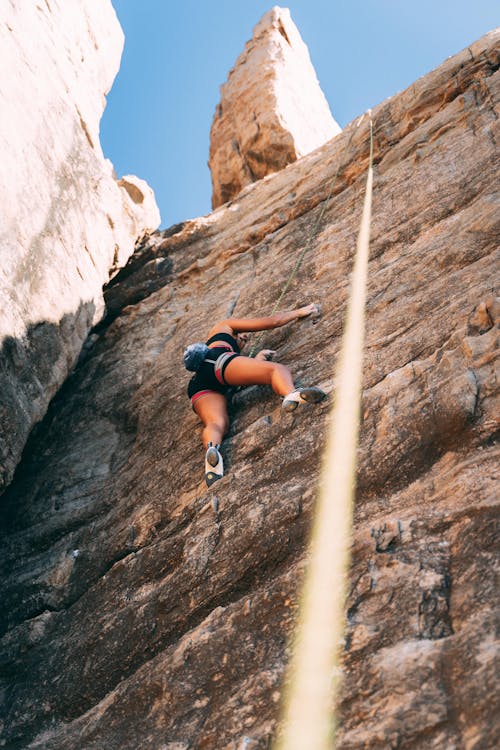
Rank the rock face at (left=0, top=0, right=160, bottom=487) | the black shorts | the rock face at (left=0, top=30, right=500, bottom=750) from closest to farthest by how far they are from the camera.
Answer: the rock face at (left=0, top=30, right=500, bottom=750) < the black shorts < the rock face at (left=0, top=0, right=160, bottom=487)

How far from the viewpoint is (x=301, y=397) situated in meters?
6.42

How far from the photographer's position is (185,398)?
852 centimetres

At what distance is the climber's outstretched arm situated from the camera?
8.05m

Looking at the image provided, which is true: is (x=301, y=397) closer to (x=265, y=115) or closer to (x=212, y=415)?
(x=212, y=415)

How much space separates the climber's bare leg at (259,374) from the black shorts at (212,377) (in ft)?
0.25

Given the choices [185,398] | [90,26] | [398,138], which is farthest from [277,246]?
[90,26]

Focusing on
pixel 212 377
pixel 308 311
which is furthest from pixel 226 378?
pixel 308 311

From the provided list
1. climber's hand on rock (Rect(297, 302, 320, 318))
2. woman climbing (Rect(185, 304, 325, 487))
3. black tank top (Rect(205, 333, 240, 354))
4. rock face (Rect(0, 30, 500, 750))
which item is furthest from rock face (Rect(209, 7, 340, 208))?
black tank top (Rect(205, 333, 240, 354))

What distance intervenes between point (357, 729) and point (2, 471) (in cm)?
540

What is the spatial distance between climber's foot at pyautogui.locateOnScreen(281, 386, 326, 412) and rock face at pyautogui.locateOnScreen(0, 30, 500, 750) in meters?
0.12

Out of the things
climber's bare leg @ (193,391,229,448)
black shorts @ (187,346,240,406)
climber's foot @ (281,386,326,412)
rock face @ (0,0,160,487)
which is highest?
rock face @ (0,0,160,487)

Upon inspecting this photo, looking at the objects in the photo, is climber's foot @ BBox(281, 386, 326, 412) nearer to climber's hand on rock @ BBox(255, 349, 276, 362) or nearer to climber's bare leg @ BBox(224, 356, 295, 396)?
climber's bare leg @ BBox(224, 356, 295, 396)

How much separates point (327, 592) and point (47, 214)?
714cm

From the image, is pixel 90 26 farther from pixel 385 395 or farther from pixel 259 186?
pixel 385 395
